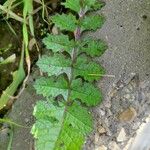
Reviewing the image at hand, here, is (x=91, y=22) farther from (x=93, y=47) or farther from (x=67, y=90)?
(x=67, y=90)

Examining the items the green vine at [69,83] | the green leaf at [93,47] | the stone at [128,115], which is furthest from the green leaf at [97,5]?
the stone at [128,115]

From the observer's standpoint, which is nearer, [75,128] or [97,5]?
[75,128]

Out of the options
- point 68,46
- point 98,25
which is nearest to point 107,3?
point 98,25

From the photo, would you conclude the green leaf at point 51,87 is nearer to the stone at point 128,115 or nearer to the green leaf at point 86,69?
the green leaf at point 86,69

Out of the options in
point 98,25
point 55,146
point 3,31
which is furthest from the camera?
point 3,31

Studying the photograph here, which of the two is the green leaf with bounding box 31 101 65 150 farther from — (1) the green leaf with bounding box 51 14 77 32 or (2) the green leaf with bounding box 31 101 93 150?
(1) the green leaf with bounding box 51 14 77 32

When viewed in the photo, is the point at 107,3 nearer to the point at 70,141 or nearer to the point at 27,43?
the point at 27,43

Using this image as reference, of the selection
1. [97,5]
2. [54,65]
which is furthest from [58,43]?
[97,5]
